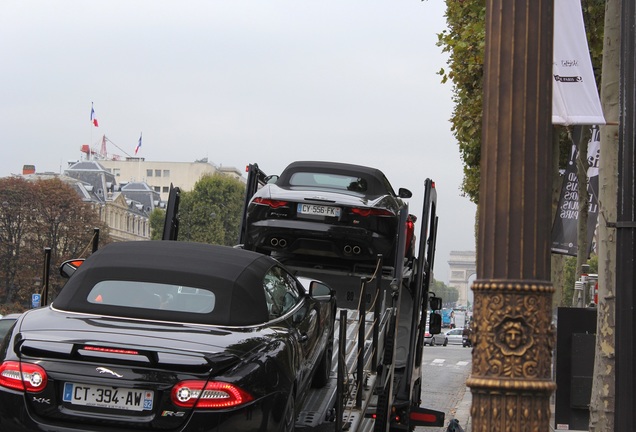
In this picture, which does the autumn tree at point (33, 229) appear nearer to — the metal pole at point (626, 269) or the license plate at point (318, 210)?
the license plate at point (318, 210)

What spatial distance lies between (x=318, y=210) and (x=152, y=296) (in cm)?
450

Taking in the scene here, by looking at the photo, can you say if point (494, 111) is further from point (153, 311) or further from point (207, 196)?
point (207, 196)

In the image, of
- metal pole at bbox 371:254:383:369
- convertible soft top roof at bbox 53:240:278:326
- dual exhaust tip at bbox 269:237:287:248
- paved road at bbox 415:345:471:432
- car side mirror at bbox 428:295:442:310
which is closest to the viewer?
convertible soft top roof at bbox 53:240:278:326

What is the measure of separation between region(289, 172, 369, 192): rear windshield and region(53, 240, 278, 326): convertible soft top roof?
4.50 meters

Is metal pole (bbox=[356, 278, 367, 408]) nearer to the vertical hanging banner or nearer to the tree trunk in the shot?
the tree trunk

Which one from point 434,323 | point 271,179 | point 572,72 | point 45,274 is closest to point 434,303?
point 434,323

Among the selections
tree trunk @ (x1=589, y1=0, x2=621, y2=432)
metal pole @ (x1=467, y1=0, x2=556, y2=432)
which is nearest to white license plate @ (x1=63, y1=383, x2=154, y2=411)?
metal pole @ (x1=467, y1=0, x2=556, y2=432)

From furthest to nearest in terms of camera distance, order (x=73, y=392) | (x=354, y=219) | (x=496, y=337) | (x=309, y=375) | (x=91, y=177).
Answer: (x=91, y=177) < (x=354, y=219) < (x=309, y=375) < (x=73, y=392) < (x=496, y=337)

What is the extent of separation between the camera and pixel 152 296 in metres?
6.29

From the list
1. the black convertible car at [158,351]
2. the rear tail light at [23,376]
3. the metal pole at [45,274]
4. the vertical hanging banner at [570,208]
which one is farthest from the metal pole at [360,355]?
the vertical hanging banner at [570,208]

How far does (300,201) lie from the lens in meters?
10.8

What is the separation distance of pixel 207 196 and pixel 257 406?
112946 millimetres

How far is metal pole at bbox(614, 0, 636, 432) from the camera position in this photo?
5633 mm

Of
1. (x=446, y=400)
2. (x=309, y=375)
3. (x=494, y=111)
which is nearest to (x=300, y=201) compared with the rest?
Answer: (x=309, y=375)
